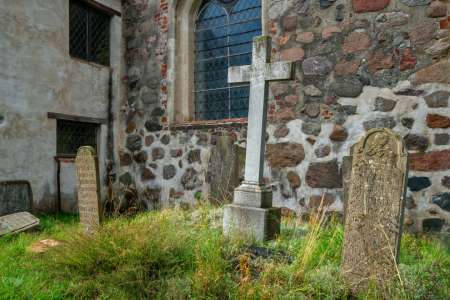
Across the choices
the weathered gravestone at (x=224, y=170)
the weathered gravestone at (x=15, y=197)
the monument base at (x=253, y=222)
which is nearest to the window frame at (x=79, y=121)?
the weathered gravestone at (x=15, y=197)

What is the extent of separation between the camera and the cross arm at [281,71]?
12.7 ft

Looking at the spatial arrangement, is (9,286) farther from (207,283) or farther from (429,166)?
(429,166)

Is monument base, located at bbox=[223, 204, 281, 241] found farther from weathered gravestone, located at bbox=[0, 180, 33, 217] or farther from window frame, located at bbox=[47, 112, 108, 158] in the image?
window frame, located at bbox=[47, 112, 108, 158]

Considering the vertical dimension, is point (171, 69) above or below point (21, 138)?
above

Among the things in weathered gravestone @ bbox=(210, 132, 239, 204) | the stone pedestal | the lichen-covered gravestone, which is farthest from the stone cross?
the lichen-covered gravestone

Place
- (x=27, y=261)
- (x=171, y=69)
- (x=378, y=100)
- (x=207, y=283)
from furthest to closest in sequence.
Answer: (x=171, y=69) < (x=378, y=100) < (x=27, y=261) < (x=207, y=283)

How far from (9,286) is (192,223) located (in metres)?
2.05

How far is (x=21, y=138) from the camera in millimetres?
5727

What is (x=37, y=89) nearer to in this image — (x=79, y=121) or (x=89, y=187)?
(x=79, y=121)

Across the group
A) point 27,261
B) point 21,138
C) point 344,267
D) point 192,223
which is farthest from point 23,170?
point 344,267

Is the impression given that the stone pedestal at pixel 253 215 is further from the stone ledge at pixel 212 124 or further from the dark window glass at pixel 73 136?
the dark window glass at pixel 73 136

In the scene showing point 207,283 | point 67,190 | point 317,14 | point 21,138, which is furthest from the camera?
point 67,190

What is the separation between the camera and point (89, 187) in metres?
4.15

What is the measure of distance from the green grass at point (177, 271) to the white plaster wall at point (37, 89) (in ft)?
9.08
